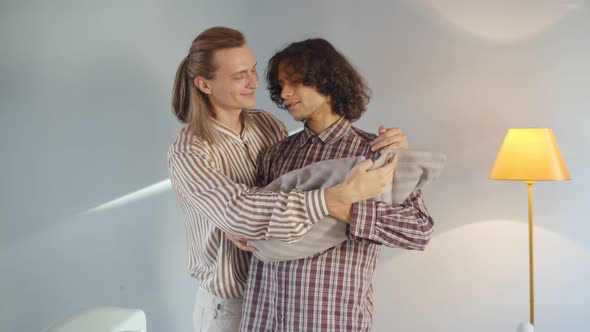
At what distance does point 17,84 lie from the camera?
2.62 meters

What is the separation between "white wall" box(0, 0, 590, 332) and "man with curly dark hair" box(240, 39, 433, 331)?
1.00 metres

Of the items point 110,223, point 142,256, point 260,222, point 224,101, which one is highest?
point 224,101

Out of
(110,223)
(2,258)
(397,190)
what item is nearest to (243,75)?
(397,190)

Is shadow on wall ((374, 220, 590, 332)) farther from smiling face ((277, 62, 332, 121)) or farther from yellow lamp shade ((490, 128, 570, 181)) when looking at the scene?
smiling face ((277, 62, 332, 121))

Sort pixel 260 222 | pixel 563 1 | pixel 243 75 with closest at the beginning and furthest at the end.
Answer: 1. pixel 260 222
2. pixel 243 75
3. pixel 563 1

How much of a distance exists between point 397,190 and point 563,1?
1605 millimetres

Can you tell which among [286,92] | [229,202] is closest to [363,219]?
[229,202]

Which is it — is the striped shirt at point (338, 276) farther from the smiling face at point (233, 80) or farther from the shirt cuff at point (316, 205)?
the smiling face at point (233, 80)

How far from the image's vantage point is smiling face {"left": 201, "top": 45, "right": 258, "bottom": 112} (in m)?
1.80

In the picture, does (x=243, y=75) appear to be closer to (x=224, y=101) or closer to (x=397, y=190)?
(x=224, y=101)

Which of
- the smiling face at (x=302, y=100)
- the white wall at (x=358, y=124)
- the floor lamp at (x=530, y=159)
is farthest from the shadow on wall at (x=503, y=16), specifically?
the smiling face at (x=302, y=100)

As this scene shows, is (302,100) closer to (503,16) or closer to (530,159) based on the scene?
(530,159)

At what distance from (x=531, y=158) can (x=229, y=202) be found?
1.37m

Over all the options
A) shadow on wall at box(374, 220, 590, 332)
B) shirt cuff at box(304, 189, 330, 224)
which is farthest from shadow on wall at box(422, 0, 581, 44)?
shirt cuff at box(304, 189, 330, 224)
